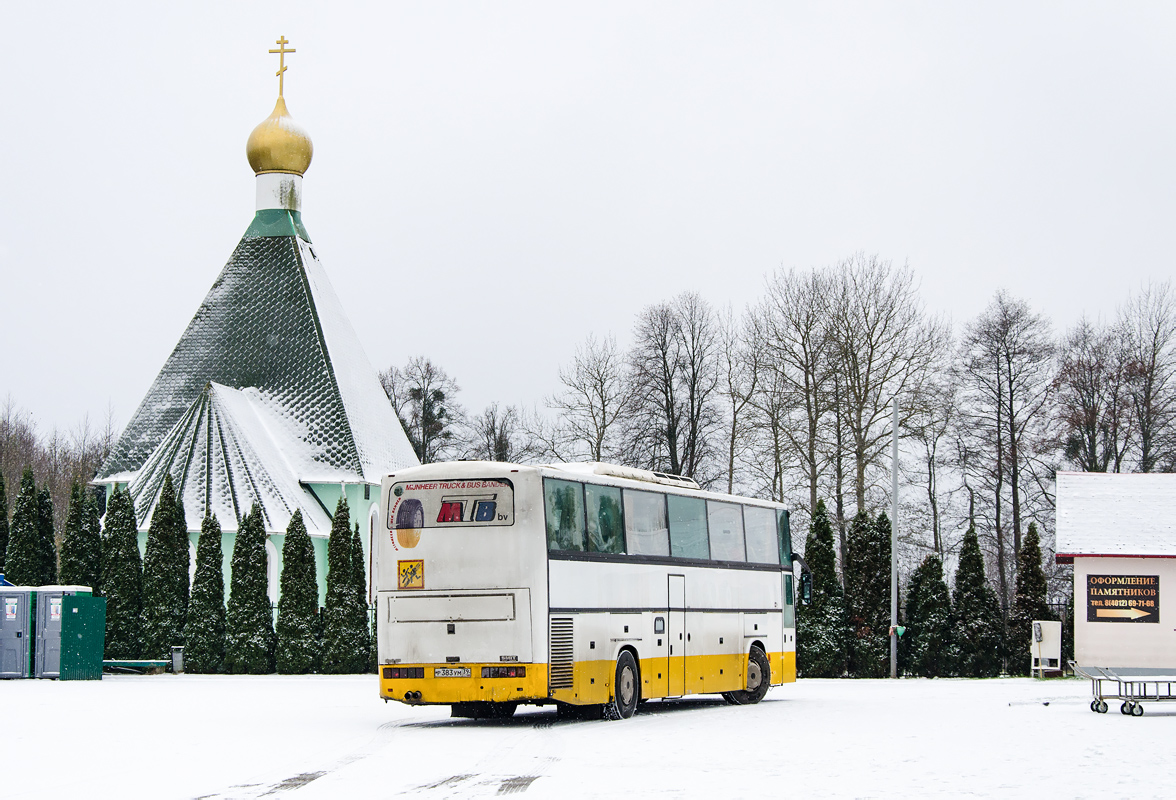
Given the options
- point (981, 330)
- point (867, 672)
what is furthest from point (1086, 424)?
point (867, 672)

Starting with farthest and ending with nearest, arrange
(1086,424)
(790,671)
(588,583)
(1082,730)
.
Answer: (1086,424) < (790,671) < (588,583) < (1082,730)

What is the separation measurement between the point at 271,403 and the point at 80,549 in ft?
30.9

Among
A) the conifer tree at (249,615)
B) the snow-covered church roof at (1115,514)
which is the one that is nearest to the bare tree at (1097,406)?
the snow-covered church roof at (1115,514)

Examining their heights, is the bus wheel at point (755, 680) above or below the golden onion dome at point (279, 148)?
below

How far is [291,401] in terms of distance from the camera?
45.1 m

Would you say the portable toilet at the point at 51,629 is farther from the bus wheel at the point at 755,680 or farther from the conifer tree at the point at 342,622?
the bus wheel at the point at 755,680

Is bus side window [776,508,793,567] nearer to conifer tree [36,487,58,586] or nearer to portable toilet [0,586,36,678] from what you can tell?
portable toilet [0,586,36,678]

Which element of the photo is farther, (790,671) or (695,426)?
(695,426)

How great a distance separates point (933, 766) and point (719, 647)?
9582 mm

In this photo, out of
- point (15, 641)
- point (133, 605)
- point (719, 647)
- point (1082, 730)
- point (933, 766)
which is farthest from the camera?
point (133, 605)

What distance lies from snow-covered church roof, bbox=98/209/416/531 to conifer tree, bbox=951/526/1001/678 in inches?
701

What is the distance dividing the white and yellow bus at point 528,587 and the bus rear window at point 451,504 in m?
0.02

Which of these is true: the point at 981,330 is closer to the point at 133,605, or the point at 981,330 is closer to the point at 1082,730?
the point at 133,605

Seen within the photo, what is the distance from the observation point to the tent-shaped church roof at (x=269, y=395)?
4153 centimetres
